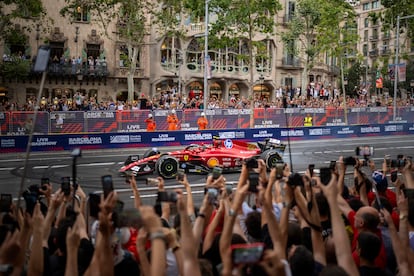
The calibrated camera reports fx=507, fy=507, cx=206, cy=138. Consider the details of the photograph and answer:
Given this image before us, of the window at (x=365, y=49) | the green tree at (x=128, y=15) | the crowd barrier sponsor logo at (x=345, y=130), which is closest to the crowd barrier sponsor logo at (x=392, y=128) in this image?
the crowd barrier sponsor logo at (x=345, y=130)

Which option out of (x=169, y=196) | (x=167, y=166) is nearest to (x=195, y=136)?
(x=167, y=166)

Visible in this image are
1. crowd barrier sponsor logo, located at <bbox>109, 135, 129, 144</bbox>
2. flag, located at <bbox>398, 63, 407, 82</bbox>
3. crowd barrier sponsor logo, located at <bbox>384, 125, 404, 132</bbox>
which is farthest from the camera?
flag, located at <bbox>398, 63, 407, 82</bbox>

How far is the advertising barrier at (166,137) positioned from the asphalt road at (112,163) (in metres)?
0.66

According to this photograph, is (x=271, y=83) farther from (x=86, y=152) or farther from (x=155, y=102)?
(x=86, y=152)

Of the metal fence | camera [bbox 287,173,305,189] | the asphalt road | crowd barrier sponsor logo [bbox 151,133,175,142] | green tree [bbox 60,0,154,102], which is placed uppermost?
green tree [bbox 60,0,154,102]

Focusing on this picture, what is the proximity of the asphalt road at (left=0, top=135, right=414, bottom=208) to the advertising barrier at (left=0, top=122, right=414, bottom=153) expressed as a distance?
656 millimetres

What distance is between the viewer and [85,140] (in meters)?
22.0

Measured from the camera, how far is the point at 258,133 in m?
25.9

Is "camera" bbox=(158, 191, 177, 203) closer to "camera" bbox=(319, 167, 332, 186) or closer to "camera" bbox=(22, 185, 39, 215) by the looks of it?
"camera" bbox=(22, 185, 39, 215)

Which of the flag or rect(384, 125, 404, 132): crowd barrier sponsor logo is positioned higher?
the flag

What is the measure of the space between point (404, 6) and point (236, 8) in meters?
12.7

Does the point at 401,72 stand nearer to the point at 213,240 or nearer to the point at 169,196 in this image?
the point at 213,240

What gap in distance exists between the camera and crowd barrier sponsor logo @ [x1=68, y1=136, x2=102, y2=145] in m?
21.7

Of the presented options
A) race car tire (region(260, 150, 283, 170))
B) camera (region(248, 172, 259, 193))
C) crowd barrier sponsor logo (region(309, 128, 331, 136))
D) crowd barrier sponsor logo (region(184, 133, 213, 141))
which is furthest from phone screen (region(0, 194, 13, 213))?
crowd barrier sponsor logo (region(309, 128, 331, 136))
